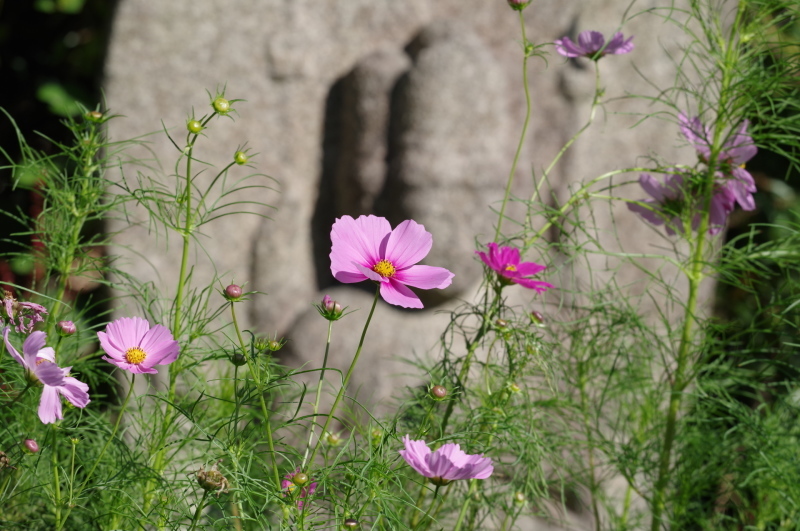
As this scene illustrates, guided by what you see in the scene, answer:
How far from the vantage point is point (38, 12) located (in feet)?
8.95

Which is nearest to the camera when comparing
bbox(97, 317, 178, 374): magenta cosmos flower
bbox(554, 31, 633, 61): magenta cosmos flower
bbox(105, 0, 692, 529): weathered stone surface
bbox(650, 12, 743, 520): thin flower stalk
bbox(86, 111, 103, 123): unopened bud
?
bbox(97, 317, 178, 374): magenta cosmos flower

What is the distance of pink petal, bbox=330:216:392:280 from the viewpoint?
0.69m

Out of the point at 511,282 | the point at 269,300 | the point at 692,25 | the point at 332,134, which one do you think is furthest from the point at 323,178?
the point at 511,282

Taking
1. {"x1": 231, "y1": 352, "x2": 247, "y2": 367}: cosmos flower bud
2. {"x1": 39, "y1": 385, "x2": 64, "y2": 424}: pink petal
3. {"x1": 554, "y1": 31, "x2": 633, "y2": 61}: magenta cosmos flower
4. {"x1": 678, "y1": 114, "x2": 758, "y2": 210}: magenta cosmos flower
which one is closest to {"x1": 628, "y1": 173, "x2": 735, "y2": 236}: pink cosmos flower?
{"x1": 678, "y1": 114, "x2": 758, "y2": 210}: magenta cosmos flower

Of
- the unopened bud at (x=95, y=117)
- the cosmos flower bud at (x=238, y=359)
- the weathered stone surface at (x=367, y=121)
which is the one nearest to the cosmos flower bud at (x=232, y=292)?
the cosmos flower bud at (x=238, y=359)

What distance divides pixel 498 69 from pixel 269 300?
70 cm

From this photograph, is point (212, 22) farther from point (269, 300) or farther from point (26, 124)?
point (26, 124)

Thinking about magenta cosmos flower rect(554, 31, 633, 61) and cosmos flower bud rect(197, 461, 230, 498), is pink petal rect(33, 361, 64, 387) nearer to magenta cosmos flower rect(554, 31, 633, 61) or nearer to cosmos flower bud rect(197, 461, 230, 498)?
cosmos flower bud rect(197, 461, 230, 498)

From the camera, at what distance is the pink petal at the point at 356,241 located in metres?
0.69

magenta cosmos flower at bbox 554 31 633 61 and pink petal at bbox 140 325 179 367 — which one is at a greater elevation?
magenta cosmos flower at bbox 554 31 633 61

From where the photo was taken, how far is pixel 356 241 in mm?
728

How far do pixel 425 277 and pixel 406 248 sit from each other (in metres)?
0.03

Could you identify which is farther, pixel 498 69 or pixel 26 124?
pixel 26 124

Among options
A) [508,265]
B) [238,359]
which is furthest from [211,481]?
[508,265]
